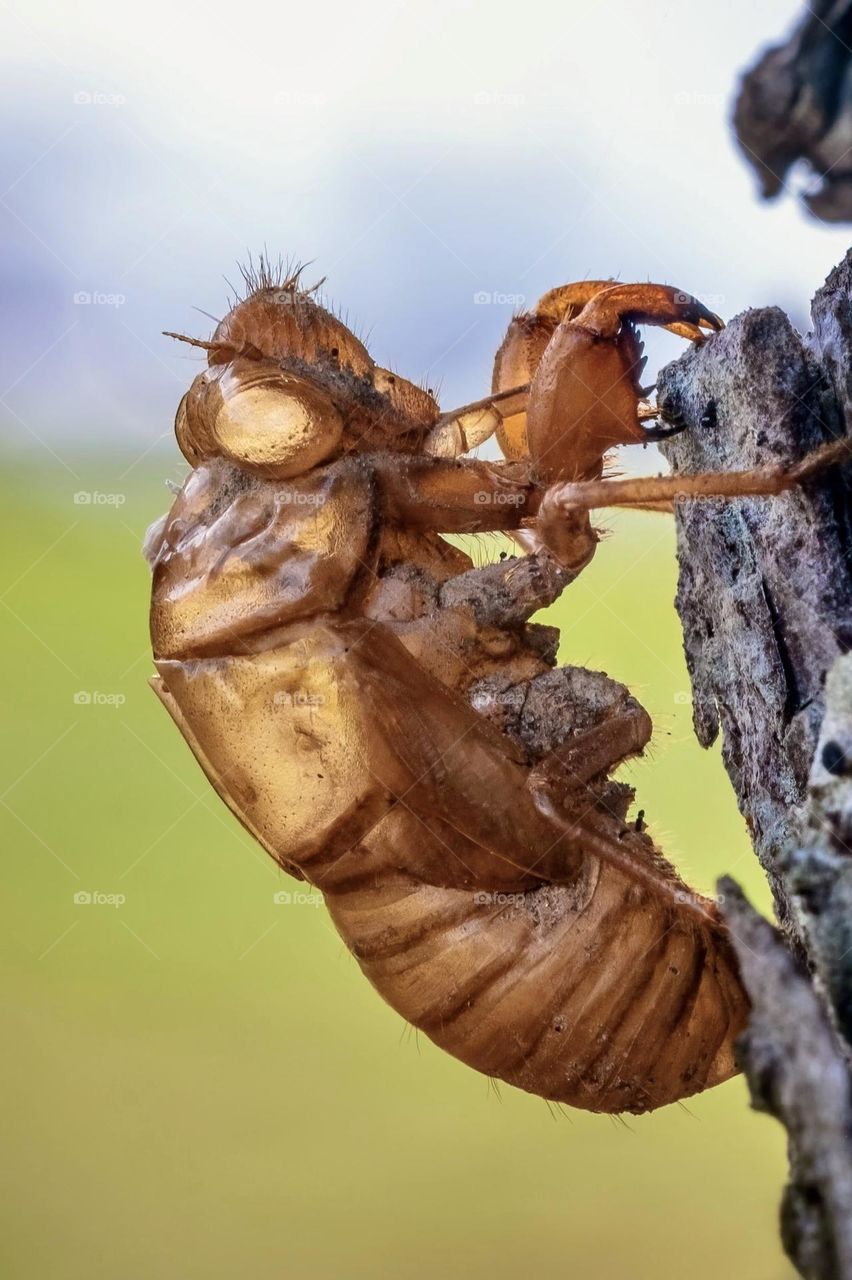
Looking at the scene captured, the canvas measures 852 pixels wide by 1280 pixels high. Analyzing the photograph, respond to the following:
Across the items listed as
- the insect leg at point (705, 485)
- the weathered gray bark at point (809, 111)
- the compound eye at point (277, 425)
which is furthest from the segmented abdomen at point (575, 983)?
the weathered gray bark at point (809, 111)

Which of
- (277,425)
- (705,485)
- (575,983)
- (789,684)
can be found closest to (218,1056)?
(575,983)

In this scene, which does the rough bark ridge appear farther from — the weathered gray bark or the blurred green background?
the blurred green background

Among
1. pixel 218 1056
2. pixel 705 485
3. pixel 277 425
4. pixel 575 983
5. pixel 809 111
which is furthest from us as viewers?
pixel 218 1056

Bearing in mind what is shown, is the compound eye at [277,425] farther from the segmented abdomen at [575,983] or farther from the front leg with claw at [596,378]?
the segmented abdomen at [575,983]

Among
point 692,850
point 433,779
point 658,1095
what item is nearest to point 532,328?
point 433,779

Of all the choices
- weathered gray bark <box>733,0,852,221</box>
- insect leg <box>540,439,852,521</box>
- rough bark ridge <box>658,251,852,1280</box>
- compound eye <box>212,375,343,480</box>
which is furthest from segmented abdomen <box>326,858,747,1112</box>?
weathered gray bark <box>733,0,852,221</box>

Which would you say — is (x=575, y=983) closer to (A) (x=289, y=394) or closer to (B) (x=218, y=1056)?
(A) (x=289, y=394)

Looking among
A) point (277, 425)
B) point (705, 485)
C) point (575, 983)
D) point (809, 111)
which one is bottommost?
point (575, 983)
